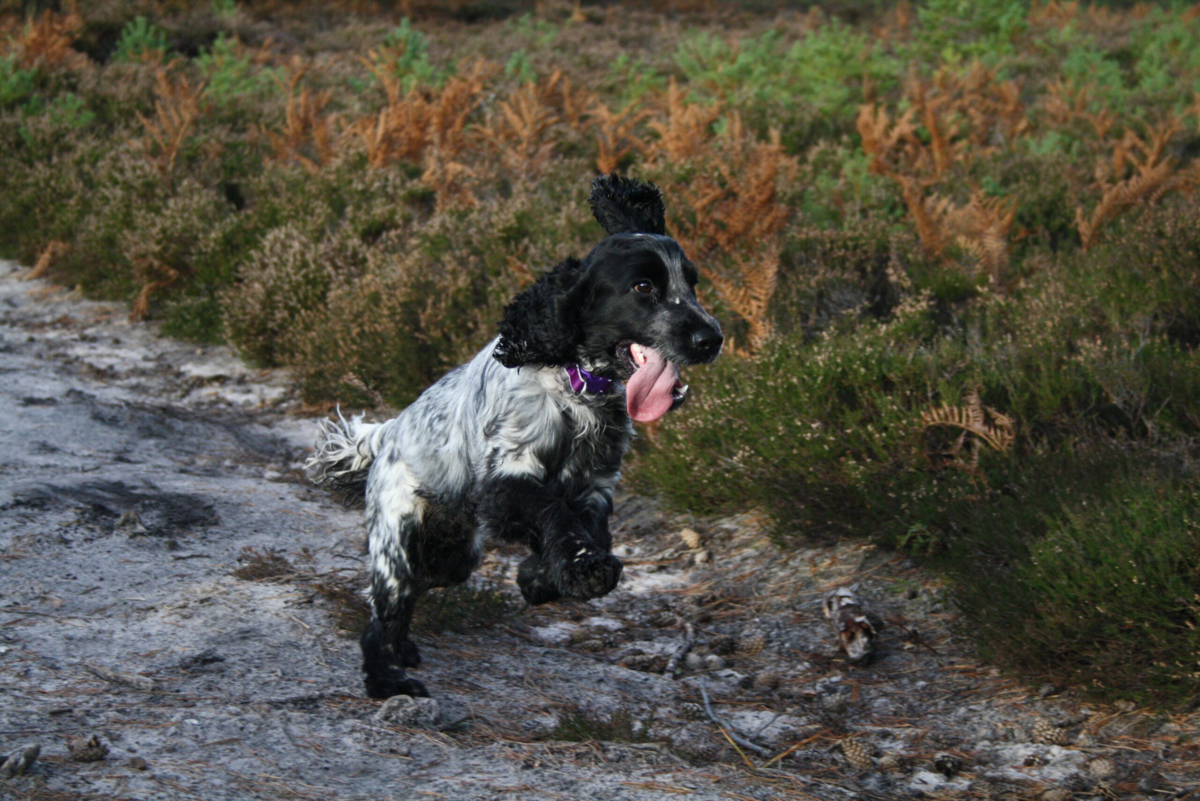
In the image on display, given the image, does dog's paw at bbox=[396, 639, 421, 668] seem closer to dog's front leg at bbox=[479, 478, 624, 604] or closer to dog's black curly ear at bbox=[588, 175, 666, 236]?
dog's front leg at bbox=[479, 478, 624, 604]

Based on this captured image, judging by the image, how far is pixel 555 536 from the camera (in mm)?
3238

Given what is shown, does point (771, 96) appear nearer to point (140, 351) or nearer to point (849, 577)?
point (140, 351)

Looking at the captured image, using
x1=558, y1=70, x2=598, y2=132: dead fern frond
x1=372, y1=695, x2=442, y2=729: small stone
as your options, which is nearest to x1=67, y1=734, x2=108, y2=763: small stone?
x1=372, y1=695, x2=442, y2=729: small stone

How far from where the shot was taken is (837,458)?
4859mm

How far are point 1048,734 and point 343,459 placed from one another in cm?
293

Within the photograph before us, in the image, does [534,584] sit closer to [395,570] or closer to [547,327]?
[395,570]

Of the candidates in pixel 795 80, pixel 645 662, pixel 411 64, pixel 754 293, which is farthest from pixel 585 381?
pixel 411 64

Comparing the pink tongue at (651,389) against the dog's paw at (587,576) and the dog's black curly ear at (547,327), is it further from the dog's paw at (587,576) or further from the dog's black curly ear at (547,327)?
the dog's paw at (587,576)

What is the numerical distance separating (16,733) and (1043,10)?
20505 millimetres

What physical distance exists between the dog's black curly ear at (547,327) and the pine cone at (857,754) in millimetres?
1580

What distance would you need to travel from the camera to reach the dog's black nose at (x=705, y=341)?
10.8ft

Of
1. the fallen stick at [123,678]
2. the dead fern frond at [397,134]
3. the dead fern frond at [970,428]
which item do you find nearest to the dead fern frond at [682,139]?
the dead fern frond at [397,134]

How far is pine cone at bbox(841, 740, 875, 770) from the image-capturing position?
331cm

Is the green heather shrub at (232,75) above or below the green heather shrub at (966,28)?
below
